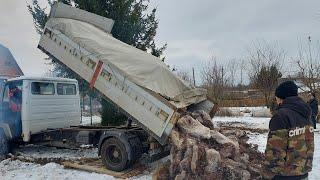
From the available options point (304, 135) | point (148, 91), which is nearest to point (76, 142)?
point (148, 91)

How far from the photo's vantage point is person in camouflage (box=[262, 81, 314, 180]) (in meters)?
4.00

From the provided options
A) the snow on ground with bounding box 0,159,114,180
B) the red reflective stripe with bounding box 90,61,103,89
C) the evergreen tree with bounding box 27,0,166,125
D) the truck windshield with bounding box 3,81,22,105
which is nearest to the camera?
the snow on ground with bounding box 0,159,114,180

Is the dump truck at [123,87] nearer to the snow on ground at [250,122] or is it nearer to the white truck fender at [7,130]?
the white truck fender at [7,130]

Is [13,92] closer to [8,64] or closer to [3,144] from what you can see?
[3,144]

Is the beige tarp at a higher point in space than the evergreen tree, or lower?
lower

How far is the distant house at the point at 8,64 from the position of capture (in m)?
15.4

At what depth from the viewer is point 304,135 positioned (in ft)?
13.5

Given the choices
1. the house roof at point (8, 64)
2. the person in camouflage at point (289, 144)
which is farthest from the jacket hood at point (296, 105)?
the house roof at point (8, 64)

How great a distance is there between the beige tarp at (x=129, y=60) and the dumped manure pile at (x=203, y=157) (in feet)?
3.08

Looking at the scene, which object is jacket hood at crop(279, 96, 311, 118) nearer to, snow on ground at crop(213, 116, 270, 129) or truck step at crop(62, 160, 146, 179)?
truck step at crop(62, 160, 146, 179)

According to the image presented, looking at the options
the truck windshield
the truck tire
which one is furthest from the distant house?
the truck tire

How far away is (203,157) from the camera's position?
6750mm

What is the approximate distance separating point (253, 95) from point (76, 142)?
24.0 metres

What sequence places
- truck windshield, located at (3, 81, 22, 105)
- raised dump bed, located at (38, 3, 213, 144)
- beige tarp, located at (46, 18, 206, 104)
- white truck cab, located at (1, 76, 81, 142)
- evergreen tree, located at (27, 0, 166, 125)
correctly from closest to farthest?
1. raised dump bed, located at (38, 3, 213, 144)
2. beige tarp, located at (46, 18, 206, 104)
3. white truck cab, located at (1, 76, 81, 142)
4. truck windshield, located at (3, 81, 22, 105)
5. evergreen tree, located at (27, 0, 166, 125)
